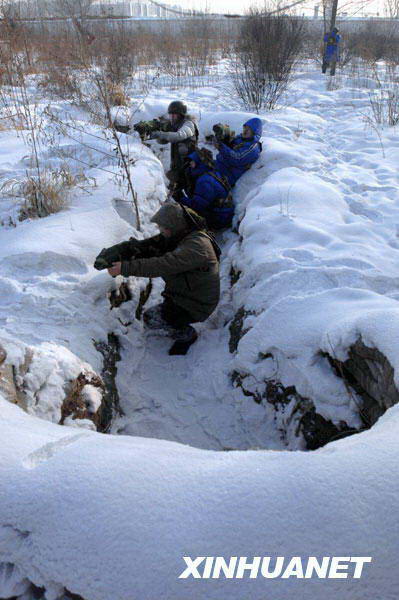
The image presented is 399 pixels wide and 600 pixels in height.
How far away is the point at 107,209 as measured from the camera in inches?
141

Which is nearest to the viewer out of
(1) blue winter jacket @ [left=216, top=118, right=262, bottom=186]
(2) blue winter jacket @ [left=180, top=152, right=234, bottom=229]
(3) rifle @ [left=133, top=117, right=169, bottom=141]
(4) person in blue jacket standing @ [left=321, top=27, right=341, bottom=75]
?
(2) blue winter jacket @ [left=180, top=152, right=234, bottom=229]

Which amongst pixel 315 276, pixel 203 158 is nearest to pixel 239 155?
pixel 203 158

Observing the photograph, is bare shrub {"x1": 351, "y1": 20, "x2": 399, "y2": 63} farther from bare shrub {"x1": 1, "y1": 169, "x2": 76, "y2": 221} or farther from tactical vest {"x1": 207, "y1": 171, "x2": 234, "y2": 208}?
bare shrub {"x1": 1, "y1": 169, "x2": 76, "y2": 221}

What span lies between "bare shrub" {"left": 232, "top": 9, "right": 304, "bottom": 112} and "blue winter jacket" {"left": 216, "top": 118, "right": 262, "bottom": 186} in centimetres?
278

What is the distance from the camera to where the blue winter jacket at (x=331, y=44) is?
32.3 feet

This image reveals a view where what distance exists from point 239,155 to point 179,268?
2712 millimetres

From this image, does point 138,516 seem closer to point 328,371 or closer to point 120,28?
point 328,371

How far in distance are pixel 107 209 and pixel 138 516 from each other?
2.91 m

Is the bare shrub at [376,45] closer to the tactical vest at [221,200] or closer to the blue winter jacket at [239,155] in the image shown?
the blue winter jacket at [239,155]

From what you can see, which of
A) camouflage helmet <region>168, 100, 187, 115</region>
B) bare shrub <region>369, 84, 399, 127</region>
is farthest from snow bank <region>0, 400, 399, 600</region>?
bare shrub <region>369, 84, 399, 127</region>

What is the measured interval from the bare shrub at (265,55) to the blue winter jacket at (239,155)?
109 inches

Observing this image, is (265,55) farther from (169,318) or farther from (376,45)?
(376,45)

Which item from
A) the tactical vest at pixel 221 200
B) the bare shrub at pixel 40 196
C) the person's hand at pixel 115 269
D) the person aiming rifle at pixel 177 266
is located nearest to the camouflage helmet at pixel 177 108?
the tactical vest at pixel 221 200

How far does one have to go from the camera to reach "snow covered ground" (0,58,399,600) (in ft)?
3.43
